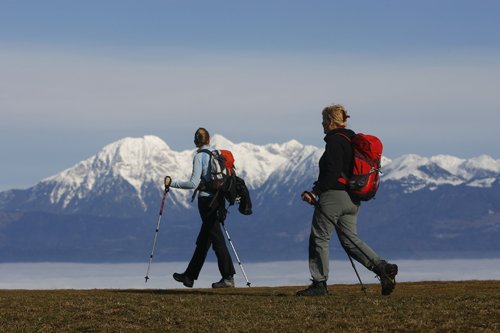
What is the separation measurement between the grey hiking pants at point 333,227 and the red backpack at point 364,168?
22cm

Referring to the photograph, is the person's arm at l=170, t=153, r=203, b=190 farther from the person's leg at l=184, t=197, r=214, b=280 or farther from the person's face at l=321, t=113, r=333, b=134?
the person's face at l=321, t=113, r=333, b=134

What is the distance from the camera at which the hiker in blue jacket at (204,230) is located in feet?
73.4

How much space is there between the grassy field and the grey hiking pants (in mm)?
669

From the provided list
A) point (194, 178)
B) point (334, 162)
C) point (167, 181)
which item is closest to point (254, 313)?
point (334, 162)

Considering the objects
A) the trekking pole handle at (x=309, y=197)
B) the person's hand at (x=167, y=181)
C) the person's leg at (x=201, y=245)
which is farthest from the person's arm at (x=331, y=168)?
the person's leg at (x=201, y=245)

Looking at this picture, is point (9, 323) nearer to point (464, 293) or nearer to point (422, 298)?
point (422, 298)

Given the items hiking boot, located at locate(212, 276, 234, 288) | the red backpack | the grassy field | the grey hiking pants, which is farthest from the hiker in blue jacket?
the red backpack

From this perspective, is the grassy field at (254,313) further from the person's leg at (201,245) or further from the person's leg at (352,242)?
the person's leg at (201,245)

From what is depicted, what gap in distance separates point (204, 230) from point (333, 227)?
5.18 metres

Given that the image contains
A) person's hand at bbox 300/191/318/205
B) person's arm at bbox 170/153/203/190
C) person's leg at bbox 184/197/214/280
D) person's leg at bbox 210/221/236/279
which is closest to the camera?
person's hand at bbox 300/191/318/205

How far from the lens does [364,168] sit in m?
18.5

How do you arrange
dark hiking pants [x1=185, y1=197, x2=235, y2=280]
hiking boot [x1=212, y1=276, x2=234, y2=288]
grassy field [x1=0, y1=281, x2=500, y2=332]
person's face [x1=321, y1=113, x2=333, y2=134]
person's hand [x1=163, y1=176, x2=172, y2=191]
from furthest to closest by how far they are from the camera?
hiking boot [x1=212, y1=276, x2=234, y2=288] < dark hiking pants [x1=185, y1=197, x2=235, y2=280] < person's hand [x1=163, y1=176, x2=172, y2=191] < person's face [x1=321, y1=113, x2=333, y2=134] < grassy field [x1=0, y1=281, x2=500, y2=332]

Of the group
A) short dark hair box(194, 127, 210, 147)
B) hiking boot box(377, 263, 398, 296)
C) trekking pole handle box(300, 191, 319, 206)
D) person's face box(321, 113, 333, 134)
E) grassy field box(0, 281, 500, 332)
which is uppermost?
short dark hair box(194, 127, 210, 147)

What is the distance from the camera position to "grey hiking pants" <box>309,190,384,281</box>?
18.5 meters
